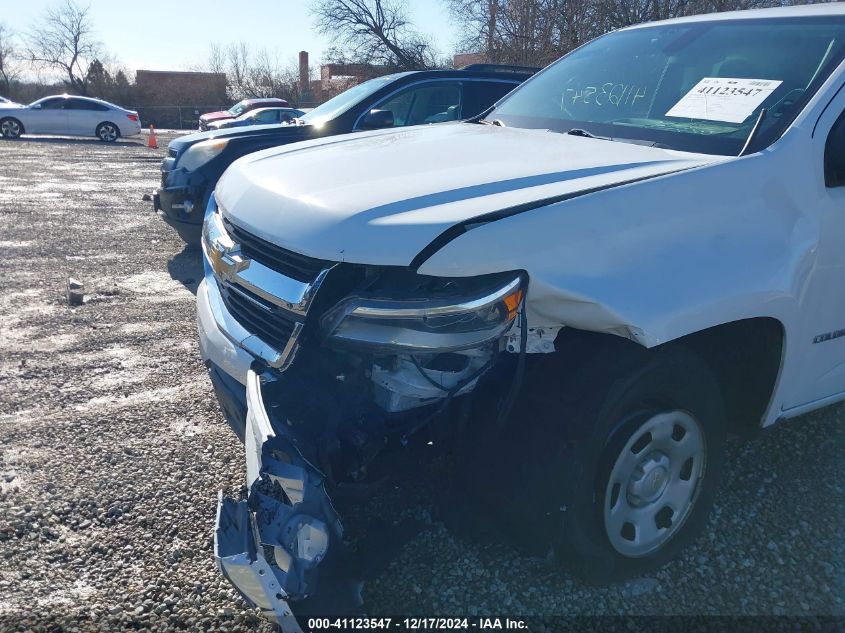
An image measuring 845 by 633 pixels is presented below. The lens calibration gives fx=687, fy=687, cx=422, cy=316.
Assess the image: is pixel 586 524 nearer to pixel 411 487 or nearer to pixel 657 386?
pixel 657 386

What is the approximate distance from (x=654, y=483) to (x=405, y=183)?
1346 mm

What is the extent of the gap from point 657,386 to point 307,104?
3956 cm

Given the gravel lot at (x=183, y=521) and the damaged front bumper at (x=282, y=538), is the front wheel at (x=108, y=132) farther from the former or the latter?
the damaged front bumper at (x=282, y=538)

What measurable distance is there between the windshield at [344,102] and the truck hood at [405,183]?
12.7ft

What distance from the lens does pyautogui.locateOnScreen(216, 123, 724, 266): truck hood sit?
2016 millimetres

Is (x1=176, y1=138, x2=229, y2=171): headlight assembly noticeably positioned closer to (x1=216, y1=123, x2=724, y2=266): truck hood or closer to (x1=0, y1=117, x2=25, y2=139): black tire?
(x1=216, y1=123, x2=724, y2=266): truck hood

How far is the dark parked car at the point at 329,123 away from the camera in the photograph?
6.43m

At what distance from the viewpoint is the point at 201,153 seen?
6527 mm

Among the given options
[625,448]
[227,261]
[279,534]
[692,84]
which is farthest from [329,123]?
[279,534]

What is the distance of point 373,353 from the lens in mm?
2021

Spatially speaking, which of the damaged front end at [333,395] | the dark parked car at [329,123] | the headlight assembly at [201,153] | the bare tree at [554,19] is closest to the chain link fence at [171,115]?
the bare tree at [554,19]

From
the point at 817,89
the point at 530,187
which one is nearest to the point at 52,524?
the point at 530,187

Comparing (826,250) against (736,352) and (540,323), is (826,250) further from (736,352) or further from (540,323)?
(540,323)

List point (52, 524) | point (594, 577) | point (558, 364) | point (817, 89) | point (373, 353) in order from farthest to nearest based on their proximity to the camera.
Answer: point (52, 524) < point (817, 89) < point (594, 577) < point (558, 364) < point (373, 353)
